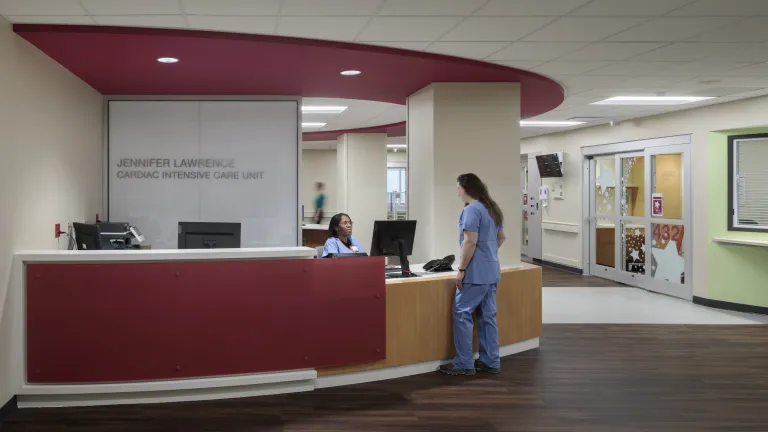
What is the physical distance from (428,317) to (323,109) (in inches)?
188

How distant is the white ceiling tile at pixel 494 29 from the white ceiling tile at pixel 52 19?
2630 millimetres

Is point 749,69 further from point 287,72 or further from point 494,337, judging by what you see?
point 287,72

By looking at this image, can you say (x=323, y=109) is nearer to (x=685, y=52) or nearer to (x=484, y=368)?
(x=484, y=368)

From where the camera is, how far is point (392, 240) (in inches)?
233

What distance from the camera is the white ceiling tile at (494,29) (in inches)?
184

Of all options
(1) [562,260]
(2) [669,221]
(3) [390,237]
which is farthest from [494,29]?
(1) [562,260]

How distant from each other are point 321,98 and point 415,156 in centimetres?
170

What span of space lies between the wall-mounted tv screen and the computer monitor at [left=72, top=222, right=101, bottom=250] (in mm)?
9809

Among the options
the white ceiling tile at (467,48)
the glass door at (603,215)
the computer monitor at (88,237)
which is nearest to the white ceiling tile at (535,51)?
the white ceiling tile at (467,48)

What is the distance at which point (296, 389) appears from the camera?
499 centimetres

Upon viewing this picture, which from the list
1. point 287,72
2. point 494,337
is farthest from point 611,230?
point 287,72

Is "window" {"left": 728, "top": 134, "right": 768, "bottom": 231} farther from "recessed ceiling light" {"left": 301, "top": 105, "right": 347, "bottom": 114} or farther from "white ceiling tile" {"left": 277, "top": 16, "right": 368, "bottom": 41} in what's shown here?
"white ceiling tile" {"left": 277, "top": 16, "right": 368, "bottom": 41}

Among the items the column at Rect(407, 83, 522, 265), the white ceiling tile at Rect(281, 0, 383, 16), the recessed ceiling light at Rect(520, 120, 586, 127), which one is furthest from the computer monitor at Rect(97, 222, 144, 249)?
the recessed ceiling light at Rect(520, 120, 586, 127)

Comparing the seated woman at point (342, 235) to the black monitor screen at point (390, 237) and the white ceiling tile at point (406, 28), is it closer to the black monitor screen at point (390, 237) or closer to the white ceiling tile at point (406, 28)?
the black monitor screen at point (390, 237)
